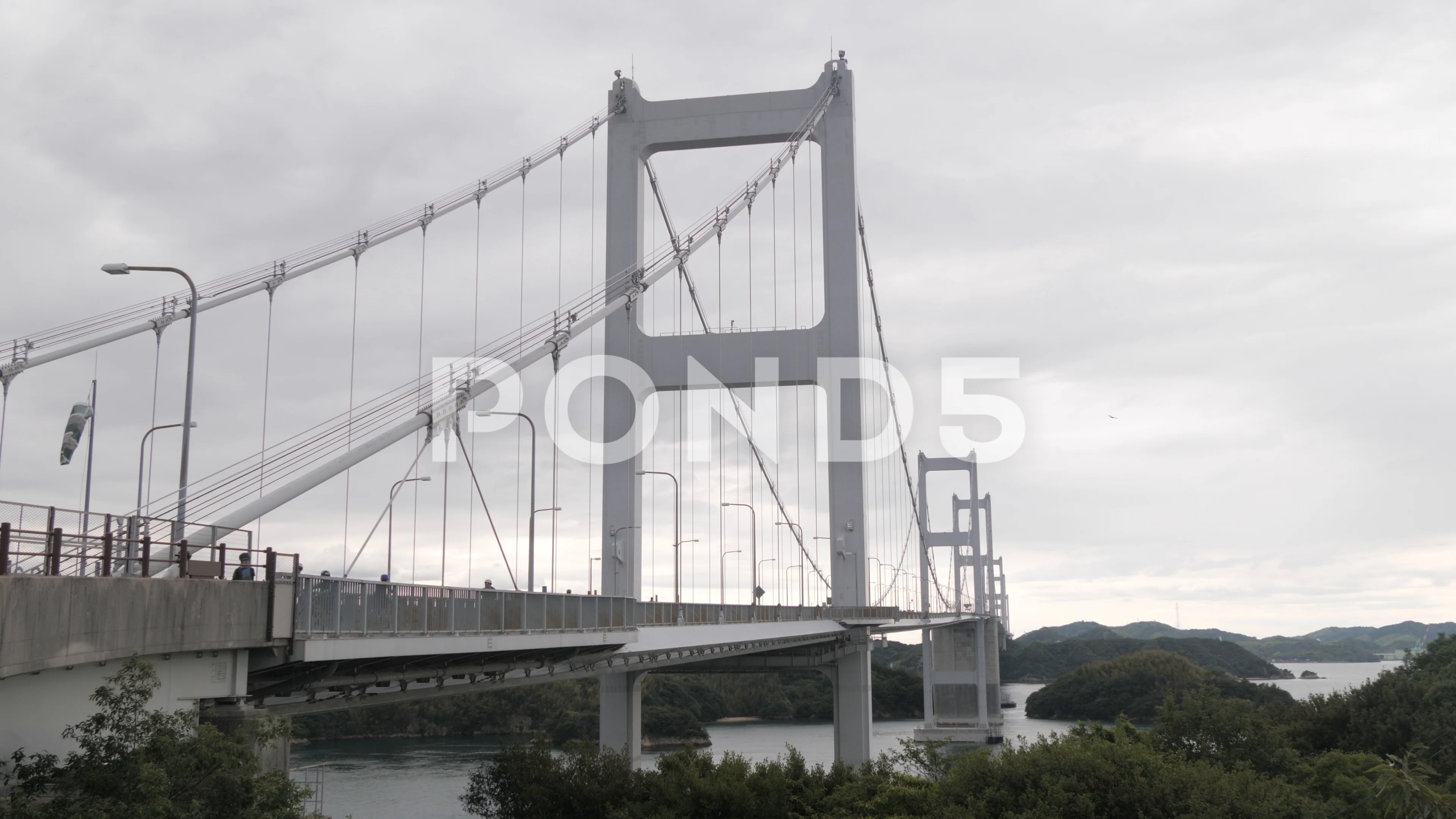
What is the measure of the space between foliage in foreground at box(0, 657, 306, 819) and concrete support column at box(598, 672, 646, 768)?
22609mm

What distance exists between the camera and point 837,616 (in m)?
35.9

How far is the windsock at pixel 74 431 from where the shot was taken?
1634 centimetres

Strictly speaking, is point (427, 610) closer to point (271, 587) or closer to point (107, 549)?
point (271, 587)

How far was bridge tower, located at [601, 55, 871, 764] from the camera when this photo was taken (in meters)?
31.7

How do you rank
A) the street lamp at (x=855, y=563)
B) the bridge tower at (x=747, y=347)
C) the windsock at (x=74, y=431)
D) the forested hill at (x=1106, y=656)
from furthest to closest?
the forested hill at (x=1106, y=656), the street lamp at (x=855, y=563), the bridge tower at (x=747, y=347), the windsock at (x=74, y=431)

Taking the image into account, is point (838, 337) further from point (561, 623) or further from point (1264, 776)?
point (561, 623)

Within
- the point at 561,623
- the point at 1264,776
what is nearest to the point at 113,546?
the point at 561,623

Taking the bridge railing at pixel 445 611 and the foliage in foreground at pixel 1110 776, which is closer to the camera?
the bridge railing at pixel 445 611

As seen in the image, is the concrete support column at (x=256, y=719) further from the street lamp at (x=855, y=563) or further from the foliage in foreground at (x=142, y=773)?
A: the street lamp at (x=855, y=563)

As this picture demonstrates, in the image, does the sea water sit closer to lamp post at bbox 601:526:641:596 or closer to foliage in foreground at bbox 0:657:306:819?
lamp post at bbox 601:526:641:596

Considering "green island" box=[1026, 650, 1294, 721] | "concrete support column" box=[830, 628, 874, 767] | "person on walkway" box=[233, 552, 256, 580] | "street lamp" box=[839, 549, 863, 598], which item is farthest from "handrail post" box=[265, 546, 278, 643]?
"green island" box=[1026, 650, 1294, 721]

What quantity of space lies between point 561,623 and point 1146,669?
84.5 metres

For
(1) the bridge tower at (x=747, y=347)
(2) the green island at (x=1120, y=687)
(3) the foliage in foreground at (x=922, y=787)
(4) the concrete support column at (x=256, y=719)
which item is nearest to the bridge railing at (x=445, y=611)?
(4) the concrete support column at (x=256, y=719)

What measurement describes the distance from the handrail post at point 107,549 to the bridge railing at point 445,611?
1806 mm
